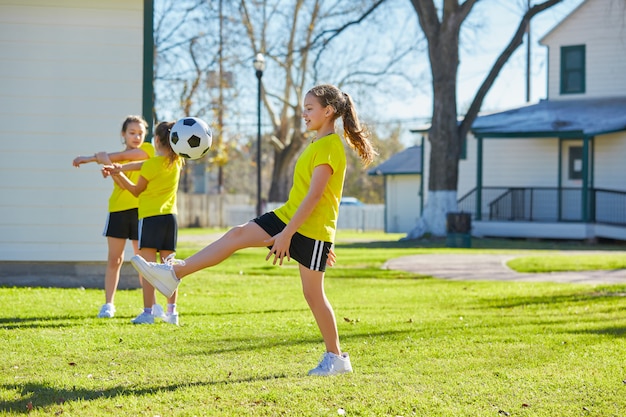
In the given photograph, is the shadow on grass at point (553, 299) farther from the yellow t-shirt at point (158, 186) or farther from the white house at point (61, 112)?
the white house at point (61, 112)

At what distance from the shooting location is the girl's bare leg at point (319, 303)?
5637mm

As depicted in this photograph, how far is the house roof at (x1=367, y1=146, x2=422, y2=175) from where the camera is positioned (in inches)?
1656

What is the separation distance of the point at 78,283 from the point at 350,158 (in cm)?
5654

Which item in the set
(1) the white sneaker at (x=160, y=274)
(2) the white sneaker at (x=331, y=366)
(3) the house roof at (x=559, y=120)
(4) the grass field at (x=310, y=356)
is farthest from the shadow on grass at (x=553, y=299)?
(3) the house roof at (x=559, y=120)

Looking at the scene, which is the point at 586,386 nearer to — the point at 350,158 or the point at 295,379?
the point at 295,379

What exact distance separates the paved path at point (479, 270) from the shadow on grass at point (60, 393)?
30.6 feet

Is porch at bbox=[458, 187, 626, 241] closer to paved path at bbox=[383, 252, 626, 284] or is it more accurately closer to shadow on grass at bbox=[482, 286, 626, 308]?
paved path at bbox=[383, 252, 626, 284]

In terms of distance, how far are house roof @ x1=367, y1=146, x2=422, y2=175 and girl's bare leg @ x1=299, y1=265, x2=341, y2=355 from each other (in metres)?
35.7

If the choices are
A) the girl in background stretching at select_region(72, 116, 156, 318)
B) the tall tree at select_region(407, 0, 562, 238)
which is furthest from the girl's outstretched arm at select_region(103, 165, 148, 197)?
the tall tree at select_region(407, 0, 562, 238)

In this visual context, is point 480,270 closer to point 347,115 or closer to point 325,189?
point 347,115

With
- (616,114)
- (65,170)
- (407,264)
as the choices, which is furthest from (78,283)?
(616,114)

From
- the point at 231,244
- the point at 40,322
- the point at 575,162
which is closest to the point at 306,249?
the point at 231,244

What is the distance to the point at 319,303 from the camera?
568cm

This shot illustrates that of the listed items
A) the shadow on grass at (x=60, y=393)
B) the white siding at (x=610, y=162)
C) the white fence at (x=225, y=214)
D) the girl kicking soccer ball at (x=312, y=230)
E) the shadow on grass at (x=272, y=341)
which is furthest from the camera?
the white fence at (x=225, y=214)
